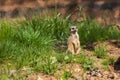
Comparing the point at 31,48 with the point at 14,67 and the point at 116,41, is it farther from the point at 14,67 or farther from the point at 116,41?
the point at 116,41

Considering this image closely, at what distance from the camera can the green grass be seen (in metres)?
5.60

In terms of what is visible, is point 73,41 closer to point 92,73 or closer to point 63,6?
point 92,73

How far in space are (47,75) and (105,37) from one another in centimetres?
188

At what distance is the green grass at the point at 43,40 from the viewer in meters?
5.60

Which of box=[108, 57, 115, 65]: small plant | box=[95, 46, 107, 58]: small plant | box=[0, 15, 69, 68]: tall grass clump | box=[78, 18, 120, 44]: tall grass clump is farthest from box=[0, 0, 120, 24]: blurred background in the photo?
box=[108, 57, 115, 65]: small plant

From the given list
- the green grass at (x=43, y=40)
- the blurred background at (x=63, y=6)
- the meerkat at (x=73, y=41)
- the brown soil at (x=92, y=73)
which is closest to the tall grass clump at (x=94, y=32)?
the green grass at (x=43, y=40)

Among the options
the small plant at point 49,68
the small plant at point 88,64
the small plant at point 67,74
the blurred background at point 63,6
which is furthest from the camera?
the blurred background at point 63,6

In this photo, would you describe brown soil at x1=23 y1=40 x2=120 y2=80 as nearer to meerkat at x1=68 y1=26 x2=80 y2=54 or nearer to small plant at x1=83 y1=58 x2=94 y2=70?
small plant at x1=83 y1=58 x2=94 y2=70

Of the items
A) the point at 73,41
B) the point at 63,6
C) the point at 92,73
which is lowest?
the point at 92,73

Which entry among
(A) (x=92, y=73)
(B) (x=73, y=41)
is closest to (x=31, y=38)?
(B) (x=73, y=41)

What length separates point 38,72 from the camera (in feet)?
17.8

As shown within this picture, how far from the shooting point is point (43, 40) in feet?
20.5

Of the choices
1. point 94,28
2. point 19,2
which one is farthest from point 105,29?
point 19,2

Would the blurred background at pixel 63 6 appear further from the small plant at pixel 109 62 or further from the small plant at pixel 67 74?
the small plant at pixel 67 74
